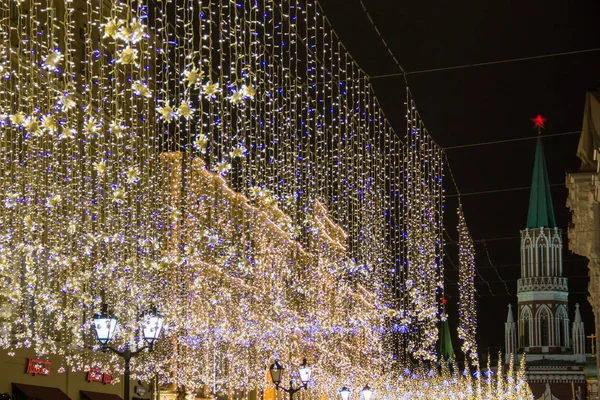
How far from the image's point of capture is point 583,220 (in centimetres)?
3628

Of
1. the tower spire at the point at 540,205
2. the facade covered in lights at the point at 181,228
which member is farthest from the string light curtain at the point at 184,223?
the tower spire at the point at 540,205

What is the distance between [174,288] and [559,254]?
92659 millimetres

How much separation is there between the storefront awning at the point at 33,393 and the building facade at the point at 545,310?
8968 centimetres

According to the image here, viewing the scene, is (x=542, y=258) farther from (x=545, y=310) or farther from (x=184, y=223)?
(x=184, y=223)

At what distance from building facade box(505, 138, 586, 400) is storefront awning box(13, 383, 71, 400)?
294 feet

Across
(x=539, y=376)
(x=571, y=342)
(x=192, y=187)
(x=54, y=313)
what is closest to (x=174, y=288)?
(x=54, y=313)

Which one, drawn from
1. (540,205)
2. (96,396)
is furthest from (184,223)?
(540,205)

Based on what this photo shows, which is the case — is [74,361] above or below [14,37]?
below

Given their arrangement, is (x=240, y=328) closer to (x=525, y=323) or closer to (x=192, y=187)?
(x=192, y=187)

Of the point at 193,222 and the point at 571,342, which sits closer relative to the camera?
the point at 193,222

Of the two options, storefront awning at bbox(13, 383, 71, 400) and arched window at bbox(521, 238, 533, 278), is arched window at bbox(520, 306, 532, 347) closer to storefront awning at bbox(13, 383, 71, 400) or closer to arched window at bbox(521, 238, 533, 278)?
arched window at bbox(521, 238, 533, 278)

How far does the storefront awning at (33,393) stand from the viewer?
99.2ft

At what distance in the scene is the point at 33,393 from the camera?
3055 cm

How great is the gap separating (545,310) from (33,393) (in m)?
95.5
